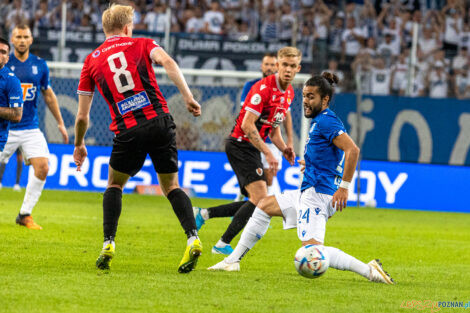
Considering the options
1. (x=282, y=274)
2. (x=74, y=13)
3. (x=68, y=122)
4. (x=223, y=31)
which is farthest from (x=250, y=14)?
(x=282, y=274)

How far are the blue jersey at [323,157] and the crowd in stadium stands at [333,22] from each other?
10293mm

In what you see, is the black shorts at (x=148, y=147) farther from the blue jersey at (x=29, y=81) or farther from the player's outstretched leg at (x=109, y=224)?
the blue jersey at (x=29, y=81)

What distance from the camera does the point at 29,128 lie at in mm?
10062

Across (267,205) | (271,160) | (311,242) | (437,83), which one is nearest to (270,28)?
(437,83)

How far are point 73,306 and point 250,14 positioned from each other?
15224 millimetres

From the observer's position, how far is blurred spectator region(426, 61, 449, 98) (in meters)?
16.5

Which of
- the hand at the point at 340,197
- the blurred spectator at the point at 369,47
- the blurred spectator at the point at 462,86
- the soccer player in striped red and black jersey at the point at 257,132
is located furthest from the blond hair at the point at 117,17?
the blurred spectator at the point at 369,47

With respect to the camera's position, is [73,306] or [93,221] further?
[93,221]

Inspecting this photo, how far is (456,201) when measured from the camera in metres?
15.9

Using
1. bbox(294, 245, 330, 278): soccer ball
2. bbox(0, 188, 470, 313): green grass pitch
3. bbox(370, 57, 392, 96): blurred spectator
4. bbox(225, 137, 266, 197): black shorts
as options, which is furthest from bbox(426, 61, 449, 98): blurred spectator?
bbox(294, 245, 330, 278): soccer ball

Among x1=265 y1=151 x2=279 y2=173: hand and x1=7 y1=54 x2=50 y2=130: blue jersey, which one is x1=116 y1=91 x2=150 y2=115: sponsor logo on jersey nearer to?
x1=265 y1=151 x2=279 y2=173: hand

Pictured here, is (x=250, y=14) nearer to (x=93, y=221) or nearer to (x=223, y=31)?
(x=223, y=31)

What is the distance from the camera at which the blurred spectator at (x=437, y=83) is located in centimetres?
1650

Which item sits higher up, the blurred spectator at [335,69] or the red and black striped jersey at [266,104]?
the red and black striped jersey at [266,104]
